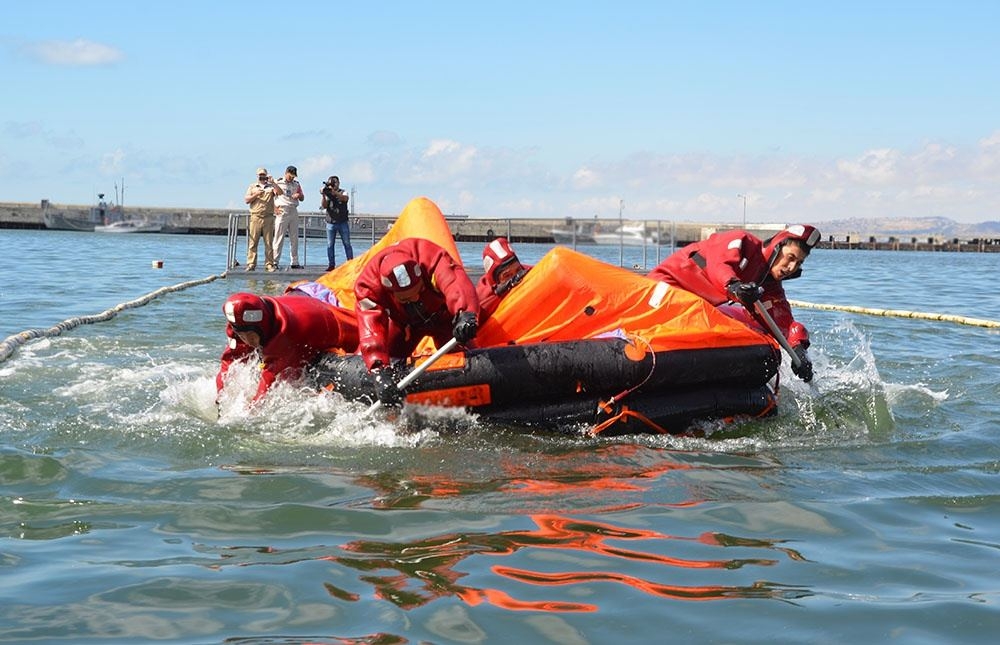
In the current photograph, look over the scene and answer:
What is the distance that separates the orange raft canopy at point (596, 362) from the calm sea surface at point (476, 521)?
0.19 meters

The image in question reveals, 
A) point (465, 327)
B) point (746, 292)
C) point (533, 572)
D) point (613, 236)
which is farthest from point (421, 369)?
point (613, 236)

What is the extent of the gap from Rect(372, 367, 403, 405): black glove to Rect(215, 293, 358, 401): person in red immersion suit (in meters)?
0.88

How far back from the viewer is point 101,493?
6.30 m

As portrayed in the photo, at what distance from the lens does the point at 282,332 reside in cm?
857

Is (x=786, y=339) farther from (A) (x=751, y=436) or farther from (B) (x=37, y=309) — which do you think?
(B) (x=37, y=309)

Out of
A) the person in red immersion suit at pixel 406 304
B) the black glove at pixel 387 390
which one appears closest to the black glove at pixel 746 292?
the person in red immersion suit at pixel 406 304

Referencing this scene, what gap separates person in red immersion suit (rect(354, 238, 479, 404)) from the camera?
26.1ft

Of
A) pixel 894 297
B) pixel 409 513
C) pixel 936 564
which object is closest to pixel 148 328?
pixel 409 513

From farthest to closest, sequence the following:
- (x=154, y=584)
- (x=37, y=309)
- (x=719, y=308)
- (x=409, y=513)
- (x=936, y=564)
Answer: (x=37, y=309) → (x=719, y=308) → (x=409, y=513) → (x=936, y=564) → (x=154, y=584)

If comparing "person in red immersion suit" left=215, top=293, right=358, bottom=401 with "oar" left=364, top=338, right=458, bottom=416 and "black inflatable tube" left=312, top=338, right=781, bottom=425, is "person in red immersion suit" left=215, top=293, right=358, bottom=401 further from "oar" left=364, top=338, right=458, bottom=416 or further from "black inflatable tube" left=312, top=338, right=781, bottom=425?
"oar" left=364, top=338, right=458, bottom=416

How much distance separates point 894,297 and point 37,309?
1547 cm

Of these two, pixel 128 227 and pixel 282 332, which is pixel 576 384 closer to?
pixel 282 332

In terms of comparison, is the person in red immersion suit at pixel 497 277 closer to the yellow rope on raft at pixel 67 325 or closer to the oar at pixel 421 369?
the oar at pixel 421 369

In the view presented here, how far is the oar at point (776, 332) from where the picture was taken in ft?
29.2
